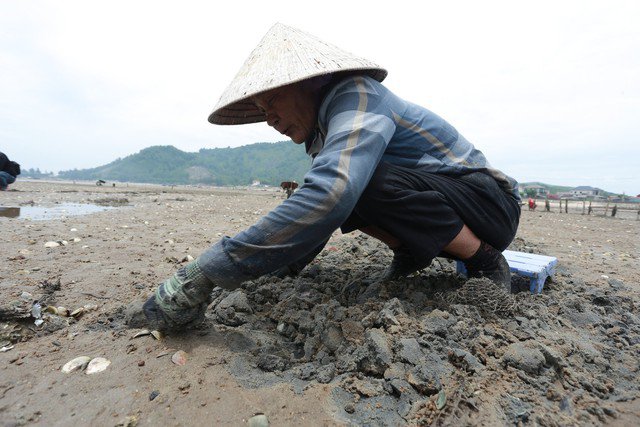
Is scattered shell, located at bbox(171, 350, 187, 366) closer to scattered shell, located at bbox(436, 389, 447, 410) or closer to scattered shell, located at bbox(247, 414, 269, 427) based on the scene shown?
scattered shell, located at bbox(247, 414, 269, 427)

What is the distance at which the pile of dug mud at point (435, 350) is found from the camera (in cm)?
117

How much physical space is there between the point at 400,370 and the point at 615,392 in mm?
743

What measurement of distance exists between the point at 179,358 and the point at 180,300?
0.22 meters

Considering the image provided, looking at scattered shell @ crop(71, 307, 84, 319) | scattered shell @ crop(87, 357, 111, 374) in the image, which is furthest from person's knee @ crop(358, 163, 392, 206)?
scattered shell @ crop(71, 307, 84, 319)

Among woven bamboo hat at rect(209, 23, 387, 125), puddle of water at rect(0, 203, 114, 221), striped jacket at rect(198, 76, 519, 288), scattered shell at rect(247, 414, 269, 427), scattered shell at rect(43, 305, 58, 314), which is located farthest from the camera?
puddle of water at rect(0, 203, 114, 221)

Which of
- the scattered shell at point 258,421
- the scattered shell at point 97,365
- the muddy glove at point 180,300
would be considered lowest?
the scattered shell at point 258,421

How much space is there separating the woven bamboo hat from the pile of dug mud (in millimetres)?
1029

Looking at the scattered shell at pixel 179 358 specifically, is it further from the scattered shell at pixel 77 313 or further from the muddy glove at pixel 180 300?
the scattered shell at pixel 77 313

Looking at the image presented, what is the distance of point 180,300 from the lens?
4.78 feet

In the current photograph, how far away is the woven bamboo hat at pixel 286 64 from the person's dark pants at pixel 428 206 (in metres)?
0.49

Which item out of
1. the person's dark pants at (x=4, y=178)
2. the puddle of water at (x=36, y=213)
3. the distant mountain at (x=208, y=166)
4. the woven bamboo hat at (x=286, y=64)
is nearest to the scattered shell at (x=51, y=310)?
the woven bamboo hat at (x=286, y=64)

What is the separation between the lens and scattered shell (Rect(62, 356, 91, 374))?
1.37 m

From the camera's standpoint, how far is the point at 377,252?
10.2 feet

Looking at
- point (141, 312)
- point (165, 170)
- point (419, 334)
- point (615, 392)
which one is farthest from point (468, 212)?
point (165, 170)
